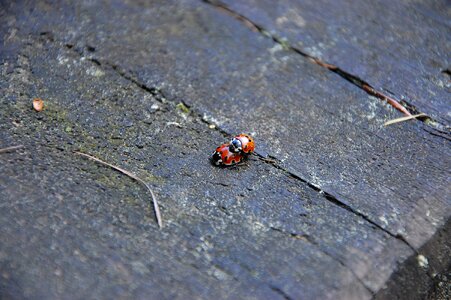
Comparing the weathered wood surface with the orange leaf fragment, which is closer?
the weathered wood surface

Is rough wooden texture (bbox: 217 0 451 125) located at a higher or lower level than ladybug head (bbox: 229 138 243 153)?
higher

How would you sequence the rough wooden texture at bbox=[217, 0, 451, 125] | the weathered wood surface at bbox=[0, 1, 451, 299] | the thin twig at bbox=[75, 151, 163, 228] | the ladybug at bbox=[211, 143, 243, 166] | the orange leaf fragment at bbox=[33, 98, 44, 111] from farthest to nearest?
the rough wooden texture at bbox=[217, 0, 451, 125] < the orange leaf fragment at bbox=[33, 98, 44, 111] < the ladybug at bbox=[211, 143, 243, 166] < the thin twig at bbox=[75, 151, 163, 228] < the weathered wood surface at bbox=[0, 1, 451, 299]

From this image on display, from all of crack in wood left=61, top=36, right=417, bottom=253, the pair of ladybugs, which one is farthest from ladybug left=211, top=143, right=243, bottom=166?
crack in wood left=61, top=36, right=417, bottom=253

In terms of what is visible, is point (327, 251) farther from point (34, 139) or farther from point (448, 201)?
point (34, 139)

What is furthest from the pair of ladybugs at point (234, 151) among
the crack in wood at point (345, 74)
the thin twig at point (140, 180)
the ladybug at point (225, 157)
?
the crack in wood at point (345, 74)

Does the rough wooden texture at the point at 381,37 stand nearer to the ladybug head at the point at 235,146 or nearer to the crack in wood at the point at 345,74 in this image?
the crack in wood at the point at 345,74

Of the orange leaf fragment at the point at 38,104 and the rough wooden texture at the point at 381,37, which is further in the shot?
the rough wooden texture at the point at 381,37

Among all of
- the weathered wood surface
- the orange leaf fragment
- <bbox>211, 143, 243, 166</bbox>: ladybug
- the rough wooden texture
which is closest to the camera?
the weathered wood surface

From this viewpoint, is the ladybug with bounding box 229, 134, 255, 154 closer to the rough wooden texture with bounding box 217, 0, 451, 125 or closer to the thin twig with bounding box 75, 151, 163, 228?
the thin twig with bounding box 75, 151, 163, 228
